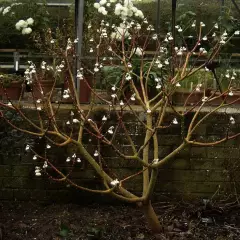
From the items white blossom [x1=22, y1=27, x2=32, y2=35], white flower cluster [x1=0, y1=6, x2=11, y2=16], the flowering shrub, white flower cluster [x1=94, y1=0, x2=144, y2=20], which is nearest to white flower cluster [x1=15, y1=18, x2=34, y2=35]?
white blossom [x1=22, y1=27, x2=32, y2=35]

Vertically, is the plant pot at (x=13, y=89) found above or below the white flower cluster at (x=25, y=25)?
below

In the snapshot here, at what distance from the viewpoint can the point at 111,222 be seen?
4.80 meters

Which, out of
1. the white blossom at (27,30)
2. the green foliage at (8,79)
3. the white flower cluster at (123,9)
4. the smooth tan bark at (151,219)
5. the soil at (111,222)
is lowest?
the soil at (111,222)

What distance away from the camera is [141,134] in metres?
5.23

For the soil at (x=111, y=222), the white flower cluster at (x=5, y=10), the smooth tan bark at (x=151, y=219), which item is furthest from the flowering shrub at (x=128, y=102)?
the white flower cluster at (x=5, y=10)

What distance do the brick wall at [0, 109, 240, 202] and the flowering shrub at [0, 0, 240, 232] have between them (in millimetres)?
65

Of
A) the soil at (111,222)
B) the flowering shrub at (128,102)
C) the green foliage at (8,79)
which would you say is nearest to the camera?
the flowering shrub at (128,102)

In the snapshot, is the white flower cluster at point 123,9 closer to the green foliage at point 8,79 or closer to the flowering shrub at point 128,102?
the flowering shrub at point 128,102

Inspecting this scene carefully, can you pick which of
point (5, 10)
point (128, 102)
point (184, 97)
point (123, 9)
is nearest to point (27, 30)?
point (5, 10)

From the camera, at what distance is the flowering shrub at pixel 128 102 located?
14.2 feet

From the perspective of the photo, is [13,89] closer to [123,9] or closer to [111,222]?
[123,9]

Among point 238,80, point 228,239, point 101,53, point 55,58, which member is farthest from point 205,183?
point 55,58

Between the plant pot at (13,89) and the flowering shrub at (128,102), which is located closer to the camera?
the flowering shrub at (128,102)

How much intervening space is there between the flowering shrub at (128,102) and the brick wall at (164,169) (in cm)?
6
